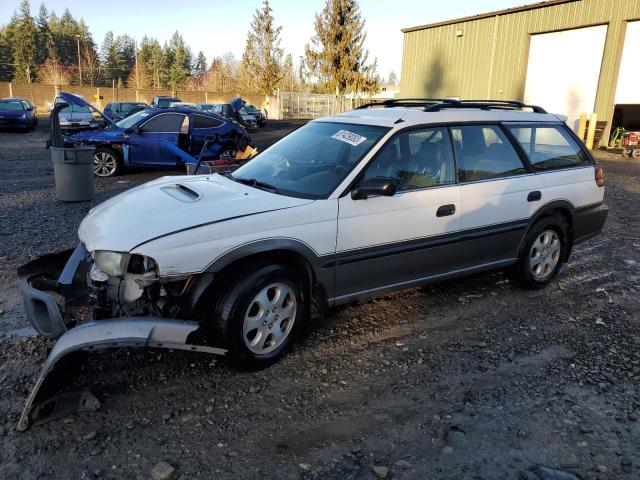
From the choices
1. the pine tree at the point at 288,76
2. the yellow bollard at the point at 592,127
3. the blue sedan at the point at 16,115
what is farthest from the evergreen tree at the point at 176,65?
the yellow bollard at the point at 592,127

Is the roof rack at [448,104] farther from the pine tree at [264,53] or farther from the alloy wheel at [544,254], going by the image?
the pine tree at [264,53]

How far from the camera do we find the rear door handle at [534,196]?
4759mm

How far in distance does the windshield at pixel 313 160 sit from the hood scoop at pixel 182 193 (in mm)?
→ 508

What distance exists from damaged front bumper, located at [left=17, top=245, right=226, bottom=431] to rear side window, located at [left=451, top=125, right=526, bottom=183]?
2.64 metres

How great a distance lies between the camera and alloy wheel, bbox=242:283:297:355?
3359mm

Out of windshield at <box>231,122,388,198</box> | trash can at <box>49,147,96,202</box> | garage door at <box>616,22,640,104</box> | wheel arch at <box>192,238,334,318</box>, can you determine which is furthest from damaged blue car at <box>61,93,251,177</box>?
garage door at <box>616,22,640,104</box>

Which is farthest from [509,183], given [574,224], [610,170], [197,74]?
[197,74]

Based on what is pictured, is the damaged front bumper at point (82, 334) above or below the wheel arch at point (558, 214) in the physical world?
below

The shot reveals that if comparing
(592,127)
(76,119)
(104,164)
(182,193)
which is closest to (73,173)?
(104,164)

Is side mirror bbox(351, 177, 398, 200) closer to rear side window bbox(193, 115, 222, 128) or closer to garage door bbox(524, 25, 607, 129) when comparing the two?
rear side window bbox(193, 115, 222, 128)

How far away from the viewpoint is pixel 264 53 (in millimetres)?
50938

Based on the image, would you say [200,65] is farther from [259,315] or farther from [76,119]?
[259,315]

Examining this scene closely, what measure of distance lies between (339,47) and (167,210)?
36.5m

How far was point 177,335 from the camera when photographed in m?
2.97
